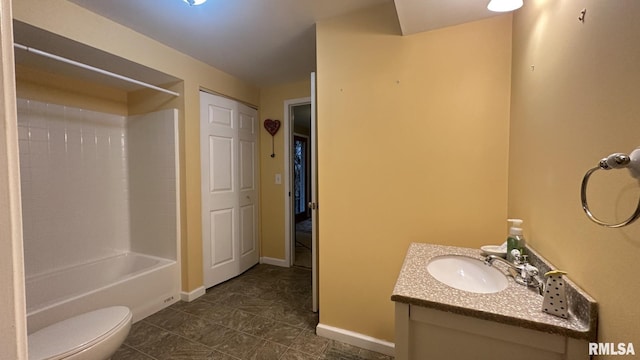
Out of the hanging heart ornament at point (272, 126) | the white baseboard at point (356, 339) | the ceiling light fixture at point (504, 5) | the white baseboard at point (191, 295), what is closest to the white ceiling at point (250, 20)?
the ceiling light fixture at point (504, 5)

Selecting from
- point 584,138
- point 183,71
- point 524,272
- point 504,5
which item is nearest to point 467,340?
point 524,272

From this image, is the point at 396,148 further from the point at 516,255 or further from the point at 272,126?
the point at 272,126

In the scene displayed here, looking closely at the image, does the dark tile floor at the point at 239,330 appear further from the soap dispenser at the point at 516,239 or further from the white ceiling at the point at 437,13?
the white ceiling at the point at 437,13

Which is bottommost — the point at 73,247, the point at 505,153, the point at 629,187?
the point at 73,247

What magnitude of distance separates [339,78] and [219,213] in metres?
1.90

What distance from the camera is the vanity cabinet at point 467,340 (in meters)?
0.72

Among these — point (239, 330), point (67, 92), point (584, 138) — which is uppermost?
point (67, 92)

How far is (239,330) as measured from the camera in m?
2.00

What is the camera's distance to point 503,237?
147 centimetres

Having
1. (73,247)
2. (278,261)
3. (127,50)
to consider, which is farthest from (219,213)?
(127,50)

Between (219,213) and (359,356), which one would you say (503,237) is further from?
(219,213)

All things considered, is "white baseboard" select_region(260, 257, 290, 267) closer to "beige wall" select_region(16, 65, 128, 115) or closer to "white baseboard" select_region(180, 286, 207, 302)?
"white baseboard" select_region(180, 286, 207, 302)

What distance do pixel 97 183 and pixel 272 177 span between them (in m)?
1.77

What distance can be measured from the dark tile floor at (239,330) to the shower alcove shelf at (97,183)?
0.96 ft
